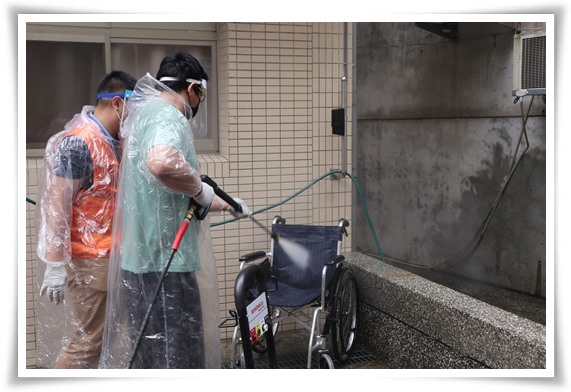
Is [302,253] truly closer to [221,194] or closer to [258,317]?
[258,317]

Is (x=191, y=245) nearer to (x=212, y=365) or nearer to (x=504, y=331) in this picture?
(x=212, y=365)

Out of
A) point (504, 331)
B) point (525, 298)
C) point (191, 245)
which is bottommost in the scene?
point (525, 298)

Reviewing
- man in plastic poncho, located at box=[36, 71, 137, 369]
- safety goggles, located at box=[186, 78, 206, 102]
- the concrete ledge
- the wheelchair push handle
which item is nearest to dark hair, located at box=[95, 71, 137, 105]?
man in plastic poncho, located at box=[36, 71, 137, 369]

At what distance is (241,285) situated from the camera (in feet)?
10.2

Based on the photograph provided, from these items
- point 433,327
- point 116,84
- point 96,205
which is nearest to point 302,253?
point 433,327

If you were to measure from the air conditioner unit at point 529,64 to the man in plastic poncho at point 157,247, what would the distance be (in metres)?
3.63

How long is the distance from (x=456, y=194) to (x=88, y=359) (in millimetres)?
5712

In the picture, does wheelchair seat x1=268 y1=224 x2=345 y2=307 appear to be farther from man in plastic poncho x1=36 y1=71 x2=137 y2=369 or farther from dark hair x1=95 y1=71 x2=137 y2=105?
dark hair x1=95 y1=71 x2=137 y2=105

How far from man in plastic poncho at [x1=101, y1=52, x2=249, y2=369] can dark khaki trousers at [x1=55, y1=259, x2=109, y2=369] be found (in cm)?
17

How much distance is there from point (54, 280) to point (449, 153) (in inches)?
231

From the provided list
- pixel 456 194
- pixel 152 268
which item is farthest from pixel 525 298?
pixel 152 268

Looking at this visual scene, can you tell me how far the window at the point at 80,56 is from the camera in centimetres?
413

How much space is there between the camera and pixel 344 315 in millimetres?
4117

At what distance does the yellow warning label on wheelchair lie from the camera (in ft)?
10.5
